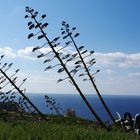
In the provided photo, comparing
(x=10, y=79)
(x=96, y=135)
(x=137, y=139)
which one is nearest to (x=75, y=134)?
(x=96, y=135)

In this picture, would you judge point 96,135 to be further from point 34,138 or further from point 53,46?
point 53,46

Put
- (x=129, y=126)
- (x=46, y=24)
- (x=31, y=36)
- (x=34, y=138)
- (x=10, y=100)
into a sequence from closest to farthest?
1. (x=34, y=138)
2. (x=129, y=126)
3. (x=31, y=36)
4. (x=46, y=24)
5. (x=10, y=100)

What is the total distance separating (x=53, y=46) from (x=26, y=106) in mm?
10630

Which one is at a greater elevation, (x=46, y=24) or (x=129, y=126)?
(x=46, y=24)

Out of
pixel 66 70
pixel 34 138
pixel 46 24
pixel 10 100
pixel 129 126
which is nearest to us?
pixel 34 138

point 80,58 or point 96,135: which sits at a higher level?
point 80,58

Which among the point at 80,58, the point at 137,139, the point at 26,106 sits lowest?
the point at 137,139

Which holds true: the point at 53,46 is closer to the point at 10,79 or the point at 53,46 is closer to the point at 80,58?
the point at 80,58

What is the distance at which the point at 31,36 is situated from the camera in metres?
23.4

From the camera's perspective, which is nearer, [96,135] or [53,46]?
[96,135]

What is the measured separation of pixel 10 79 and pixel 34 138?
20509 mm

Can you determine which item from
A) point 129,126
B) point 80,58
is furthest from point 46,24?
point 129,126

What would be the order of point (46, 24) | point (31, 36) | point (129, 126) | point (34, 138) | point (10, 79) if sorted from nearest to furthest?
1. point (34, 138)
2. point (129, 126)
3. point (31, 36)
4. point (46, 24)
5. point (10, 79)

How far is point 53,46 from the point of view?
2780cm
